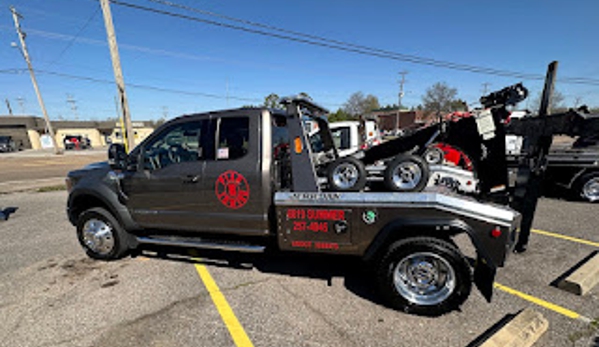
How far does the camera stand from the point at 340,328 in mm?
2592

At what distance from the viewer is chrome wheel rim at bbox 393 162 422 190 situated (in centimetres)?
295

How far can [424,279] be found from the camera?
2.83m

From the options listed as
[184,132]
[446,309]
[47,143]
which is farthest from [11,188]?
[47,143]

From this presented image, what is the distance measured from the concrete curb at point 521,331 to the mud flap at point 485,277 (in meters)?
0.27

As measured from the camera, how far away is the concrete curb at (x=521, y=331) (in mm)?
2188

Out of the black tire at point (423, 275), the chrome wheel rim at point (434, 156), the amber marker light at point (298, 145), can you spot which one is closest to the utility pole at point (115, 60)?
the amber marker light at point (298, 145)

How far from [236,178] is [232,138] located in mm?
512

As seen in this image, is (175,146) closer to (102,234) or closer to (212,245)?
(212,245)

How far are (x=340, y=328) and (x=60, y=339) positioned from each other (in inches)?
102

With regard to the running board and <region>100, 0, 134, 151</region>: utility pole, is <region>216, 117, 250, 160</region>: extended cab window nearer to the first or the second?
the running board

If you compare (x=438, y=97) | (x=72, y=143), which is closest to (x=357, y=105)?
(x=438, y=97)

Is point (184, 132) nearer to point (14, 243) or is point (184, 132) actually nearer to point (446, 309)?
point (446, 309)

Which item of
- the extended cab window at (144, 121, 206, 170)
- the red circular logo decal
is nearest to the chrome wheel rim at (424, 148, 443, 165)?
the red circular logo decal

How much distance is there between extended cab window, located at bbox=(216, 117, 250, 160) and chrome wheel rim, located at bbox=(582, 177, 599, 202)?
796 cm
